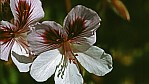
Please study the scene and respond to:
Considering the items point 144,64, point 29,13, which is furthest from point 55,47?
point 144,64

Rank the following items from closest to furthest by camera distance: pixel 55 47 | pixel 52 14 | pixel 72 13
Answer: pixel 72 13
pixel 55 47
pixel 52 14

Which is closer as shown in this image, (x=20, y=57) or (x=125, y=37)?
(x=20, y=57)

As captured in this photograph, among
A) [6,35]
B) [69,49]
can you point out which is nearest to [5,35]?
[6,35]

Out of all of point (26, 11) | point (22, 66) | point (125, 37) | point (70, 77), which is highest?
point (26, 11)

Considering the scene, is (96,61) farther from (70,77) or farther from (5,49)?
(5,49)

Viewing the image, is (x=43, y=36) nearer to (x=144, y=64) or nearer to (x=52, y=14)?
(x=52, y=14)

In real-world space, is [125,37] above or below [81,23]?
below
